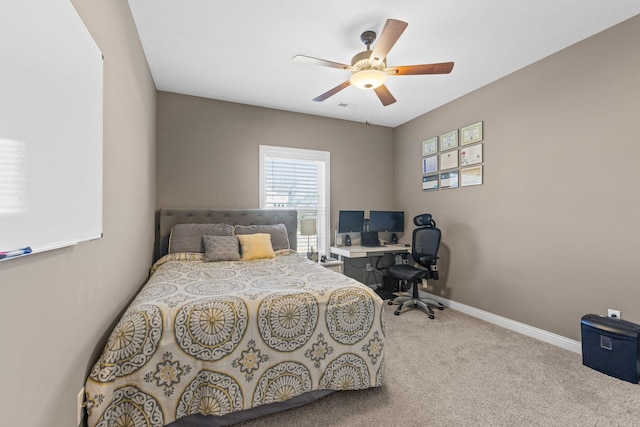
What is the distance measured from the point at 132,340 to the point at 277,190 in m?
2.83

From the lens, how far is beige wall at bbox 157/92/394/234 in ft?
11.3

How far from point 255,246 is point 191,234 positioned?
2.48 feet

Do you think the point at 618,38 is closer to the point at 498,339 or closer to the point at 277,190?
the point at 498,339

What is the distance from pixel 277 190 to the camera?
13.2 ft

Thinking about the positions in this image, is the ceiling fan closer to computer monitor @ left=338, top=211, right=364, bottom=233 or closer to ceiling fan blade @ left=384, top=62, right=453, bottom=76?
ceiling fan blade @ left=384, top=62, right=453, bottom=76

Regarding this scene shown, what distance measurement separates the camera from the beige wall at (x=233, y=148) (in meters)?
3.44

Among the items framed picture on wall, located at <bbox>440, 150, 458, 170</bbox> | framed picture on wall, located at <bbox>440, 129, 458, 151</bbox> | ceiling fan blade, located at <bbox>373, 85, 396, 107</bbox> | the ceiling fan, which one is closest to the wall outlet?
the ceiling fan

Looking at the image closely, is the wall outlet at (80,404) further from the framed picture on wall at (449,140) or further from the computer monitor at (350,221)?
the framed picture on wall at (449,140)

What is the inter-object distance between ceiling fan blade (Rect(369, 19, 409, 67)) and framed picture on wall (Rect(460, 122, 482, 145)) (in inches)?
72.2

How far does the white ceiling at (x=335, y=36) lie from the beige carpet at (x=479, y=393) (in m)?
2.74

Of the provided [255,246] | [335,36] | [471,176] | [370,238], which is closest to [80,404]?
[255,246]

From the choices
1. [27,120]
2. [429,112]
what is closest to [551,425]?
[27,120]

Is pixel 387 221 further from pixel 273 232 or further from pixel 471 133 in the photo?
pixel 273 232

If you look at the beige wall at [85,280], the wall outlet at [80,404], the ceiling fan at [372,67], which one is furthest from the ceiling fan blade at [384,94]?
the wall outlet at [80,404]
